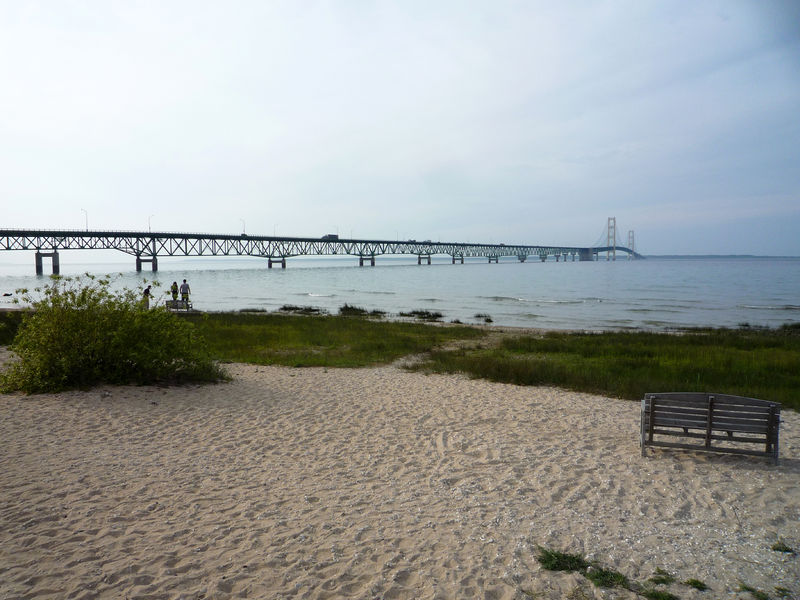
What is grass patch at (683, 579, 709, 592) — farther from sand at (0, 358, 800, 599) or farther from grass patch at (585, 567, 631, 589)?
grass patch at (585, 567, 631, 589)

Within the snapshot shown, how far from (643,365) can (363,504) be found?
11.7 metres

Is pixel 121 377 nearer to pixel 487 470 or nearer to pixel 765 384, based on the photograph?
pixel 487 470

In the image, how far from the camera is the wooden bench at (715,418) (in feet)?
21.2

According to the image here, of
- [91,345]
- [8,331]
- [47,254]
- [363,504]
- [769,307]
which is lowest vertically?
[769,307]

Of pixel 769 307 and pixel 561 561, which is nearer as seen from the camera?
pixel 561 561

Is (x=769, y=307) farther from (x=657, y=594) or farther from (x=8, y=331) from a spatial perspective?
(x=8, y=331)

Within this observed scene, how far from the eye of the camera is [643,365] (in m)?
14.5

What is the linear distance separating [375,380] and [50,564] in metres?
8.56

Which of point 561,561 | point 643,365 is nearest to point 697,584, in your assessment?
point 561,561

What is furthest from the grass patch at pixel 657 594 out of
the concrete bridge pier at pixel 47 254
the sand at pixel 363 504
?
the concrete bridge pier at pixel 47 254

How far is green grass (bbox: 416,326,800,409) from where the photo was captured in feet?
37.7

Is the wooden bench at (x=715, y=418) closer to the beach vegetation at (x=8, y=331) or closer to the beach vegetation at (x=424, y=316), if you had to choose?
the beach vegetation at (x=8, y=331)

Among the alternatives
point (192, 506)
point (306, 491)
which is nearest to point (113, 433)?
point (192, 506)

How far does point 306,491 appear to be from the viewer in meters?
5.78
